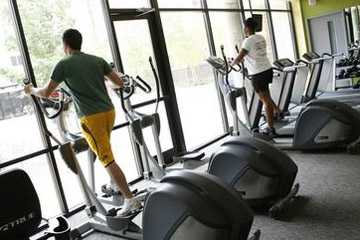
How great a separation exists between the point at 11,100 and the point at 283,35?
8.57 meters

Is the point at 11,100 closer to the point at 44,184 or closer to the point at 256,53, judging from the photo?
the point at 44,184

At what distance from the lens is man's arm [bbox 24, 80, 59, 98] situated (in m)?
3.00

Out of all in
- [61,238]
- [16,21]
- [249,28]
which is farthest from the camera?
[249,28]

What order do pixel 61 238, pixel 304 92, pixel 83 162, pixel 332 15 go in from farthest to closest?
pixel 332 15 < pixel 304 92 < pixel 83 162 < pixel 61 238

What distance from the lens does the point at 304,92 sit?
24.0ft

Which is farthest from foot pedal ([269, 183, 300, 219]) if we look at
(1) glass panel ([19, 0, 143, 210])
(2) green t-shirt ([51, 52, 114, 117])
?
(1) glass panel ([19, 0, 143, 210])

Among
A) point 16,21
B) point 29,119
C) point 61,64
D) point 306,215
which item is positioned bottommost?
point 306,215

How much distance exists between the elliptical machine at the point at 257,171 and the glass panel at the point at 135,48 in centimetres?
230

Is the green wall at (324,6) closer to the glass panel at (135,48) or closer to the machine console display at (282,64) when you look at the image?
the machine console display at (282,64)

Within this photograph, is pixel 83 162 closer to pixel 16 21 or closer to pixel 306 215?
pixel 16 21

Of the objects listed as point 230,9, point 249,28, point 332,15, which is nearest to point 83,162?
point 249,28

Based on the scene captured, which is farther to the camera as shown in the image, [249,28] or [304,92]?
[304,92]

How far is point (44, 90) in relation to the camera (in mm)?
2992

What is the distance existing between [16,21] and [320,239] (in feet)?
10.6
